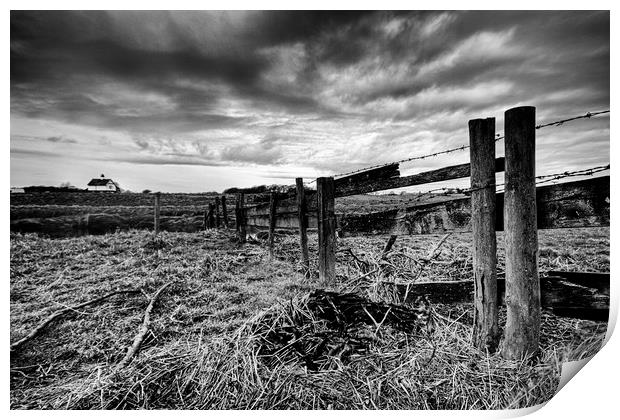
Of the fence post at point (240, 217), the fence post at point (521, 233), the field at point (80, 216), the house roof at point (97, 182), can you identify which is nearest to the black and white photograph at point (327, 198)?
the fence post at point (521, 233)

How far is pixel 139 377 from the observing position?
2.40 m

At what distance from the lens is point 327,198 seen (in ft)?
14.2

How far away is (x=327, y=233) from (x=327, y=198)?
470 mm

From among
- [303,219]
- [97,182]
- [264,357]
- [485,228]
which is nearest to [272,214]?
[303,219]

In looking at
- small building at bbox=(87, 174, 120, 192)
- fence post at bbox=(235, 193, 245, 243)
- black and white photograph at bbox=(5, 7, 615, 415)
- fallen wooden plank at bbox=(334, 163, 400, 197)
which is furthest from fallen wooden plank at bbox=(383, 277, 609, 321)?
fence post at bbox=(235, 193, 245, 243)

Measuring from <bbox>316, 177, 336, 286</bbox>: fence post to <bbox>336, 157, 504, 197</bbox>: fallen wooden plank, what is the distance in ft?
0.48

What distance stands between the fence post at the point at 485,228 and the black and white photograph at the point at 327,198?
0.04 feet

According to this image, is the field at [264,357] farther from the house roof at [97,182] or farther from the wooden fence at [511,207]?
the house roof at [97,182]

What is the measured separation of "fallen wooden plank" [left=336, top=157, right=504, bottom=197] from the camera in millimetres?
2688

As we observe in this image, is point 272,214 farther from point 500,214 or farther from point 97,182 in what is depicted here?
point 97,182

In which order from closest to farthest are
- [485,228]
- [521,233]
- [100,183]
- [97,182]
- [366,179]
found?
[521,233] → [485,228] → [366,179] → [97,182] → [100,183]

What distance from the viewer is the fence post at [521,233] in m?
2.25

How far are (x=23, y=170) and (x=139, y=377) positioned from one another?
87.2 inches
